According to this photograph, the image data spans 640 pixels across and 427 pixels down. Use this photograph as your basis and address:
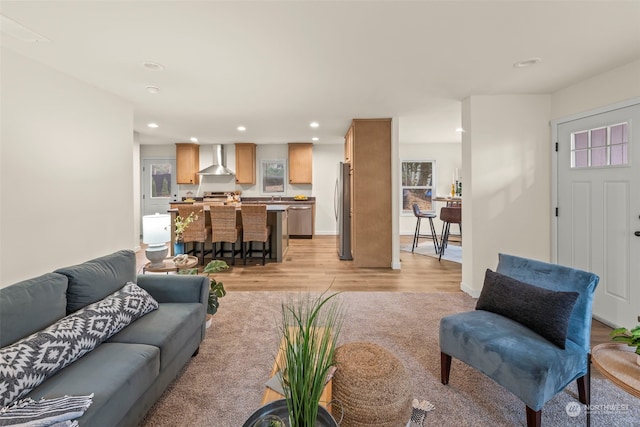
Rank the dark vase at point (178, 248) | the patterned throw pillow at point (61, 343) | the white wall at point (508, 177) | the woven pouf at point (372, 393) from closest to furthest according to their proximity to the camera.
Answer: the woven pouf at point (372, 393)
the patterned throw pillow at point (61, 343)
the white wall at point (508, 177)
the dark vase at point (178, 248)

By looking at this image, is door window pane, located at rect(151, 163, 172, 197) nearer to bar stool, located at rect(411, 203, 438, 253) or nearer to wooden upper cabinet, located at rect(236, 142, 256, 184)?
wooden upper cabinet, located at rect(236, 142, 256, 184)

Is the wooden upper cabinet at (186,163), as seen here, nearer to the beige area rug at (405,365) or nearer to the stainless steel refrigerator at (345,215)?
the stainless steel refrigerator at (345,215)

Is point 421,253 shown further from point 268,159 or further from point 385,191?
point 268,159

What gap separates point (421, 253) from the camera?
595cm

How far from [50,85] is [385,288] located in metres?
4.17

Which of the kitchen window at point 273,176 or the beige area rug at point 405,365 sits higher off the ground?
the kitchen window at point 273,176

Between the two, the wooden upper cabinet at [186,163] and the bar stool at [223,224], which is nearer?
the bar stool at [223,224]

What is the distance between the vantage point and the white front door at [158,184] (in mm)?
7512

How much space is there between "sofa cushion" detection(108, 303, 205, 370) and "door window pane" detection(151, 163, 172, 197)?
244 inches

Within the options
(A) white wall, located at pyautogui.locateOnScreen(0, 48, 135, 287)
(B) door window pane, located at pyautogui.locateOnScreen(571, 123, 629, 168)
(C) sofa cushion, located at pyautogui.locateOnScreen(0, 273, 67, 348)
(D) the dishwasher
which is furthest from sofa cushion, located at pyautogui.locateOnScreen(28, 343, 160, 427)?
(D) the dishwasher

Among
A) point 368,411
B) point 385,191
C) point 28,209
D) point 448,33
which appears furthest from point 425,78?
point 28,209

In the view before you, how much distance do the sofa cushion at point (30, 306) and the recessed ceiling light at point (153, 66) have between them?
76.3 inches

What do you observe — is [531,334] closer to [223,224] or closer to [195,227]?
[223,224]

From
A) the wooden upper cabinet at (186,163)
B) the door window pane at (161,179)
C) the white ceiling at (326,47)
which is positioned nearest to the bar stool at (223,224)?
the white ceiling at (326,47)
